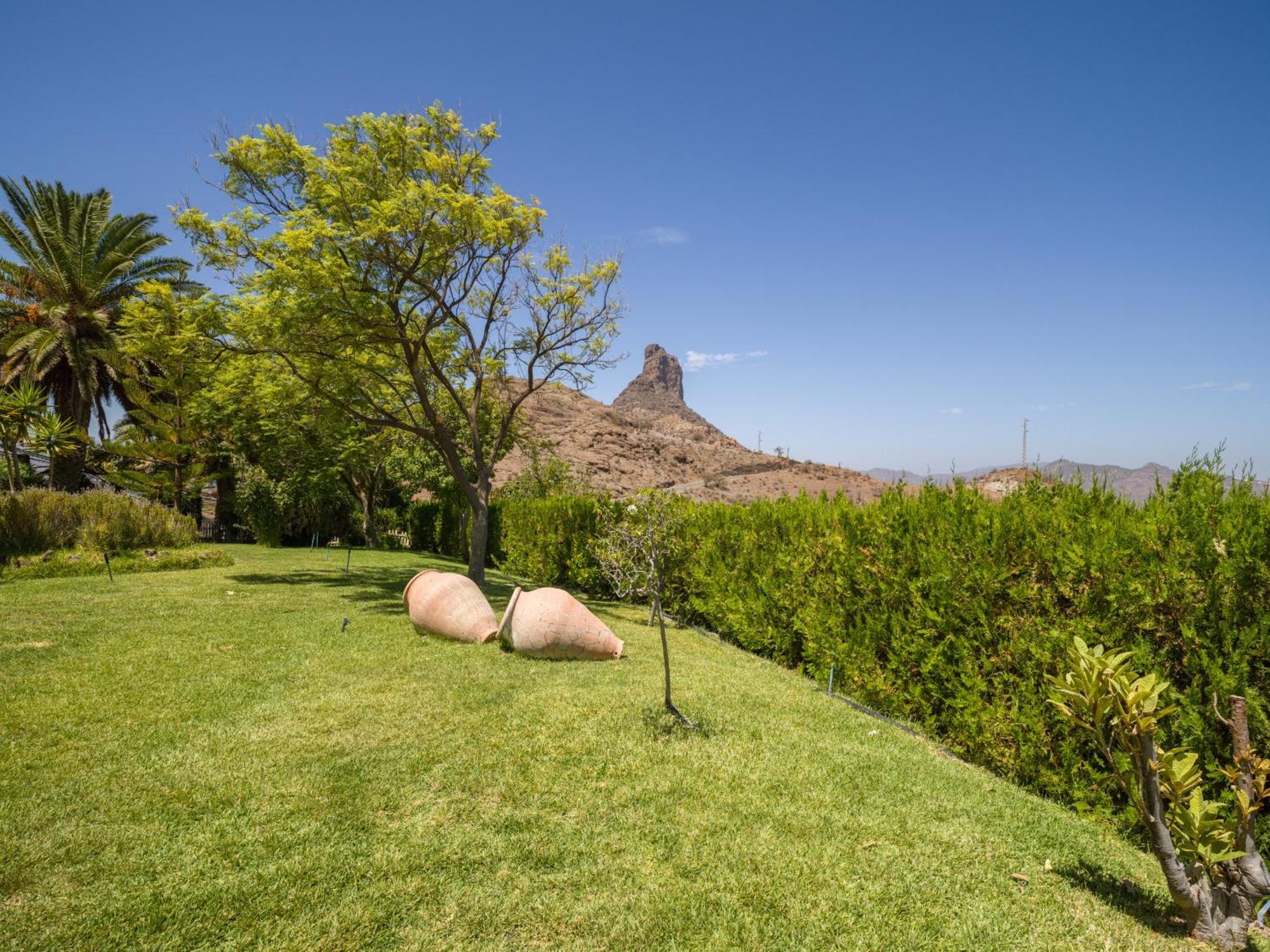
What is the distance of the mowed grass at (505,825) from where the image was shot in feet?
10.2

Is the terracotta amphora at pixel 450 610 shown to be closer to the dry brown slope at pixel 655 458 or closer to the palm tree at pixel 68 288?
the palm tree at pixel 68 288


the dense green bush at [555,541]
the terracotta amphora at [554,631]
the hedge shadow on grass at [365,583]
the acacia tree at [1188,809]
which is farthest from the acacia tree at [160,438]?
the acacia tree at [1188,809]

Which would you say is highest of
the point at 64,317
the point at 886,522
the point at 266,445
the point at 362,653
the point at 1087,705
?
the point at 64,317

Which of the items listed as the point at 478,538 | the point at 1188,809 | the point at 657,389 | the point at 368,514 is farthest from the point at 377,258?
the point at 657,389

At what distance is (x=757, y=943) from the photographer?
9.82 ft

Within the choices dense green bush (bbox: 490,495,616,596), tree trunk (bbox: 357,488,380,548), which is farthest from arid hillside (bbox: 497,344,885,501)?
dense green bush (bbox: 490,495,616,596)

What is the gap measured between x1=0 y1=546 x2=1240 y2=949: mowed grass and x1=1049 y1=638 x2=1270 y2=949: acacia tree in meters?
0.26

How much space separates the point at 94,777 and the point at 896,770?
606 cm

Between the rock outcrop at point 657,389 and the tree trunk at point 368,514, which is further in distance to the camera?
the rock outcrop at point 657,389

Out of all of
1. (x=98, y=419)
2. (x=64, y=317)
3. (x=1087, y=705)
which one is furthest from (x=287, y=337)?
(x=98, y=419)

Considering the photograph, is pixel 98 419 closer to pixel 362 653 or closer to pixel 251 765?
pixel 362 653

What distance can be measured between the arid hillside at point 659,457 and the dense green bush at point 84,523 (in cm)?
3551

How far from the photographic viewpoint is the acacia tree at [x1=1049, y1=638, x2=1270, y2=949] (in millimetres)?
2941

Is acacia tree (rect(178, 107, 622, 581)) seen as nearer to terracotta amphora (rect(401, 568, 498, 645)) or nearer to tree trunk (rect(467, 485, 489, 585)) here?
tree trunk (rect(467, 485, 489, 585))
